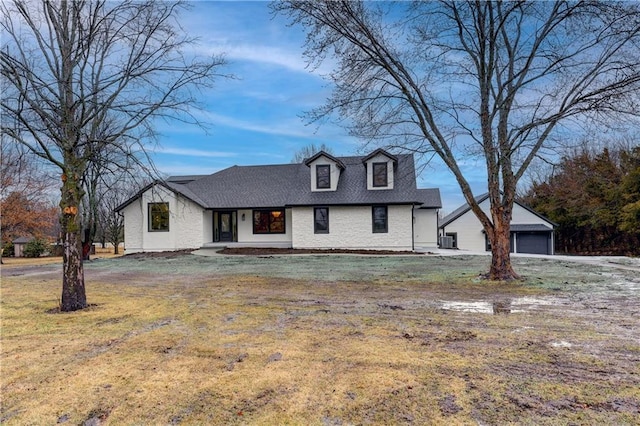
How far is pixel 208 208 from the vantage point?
2106 cm

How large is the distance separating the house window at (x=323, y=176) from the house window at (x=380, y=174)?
2633mm

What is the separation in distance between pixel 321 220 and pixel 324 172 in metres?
2.85

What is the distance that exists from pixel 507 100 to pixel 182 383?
10160 mm

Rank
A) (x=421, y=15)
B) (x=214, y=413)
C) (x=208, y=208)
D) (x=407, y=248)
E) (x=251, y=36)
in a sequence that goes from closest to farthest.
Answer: (x=214, y=413) → (x=251, y=36) → (x=421, y=15) → (x=407, y=248) → (x=208, y=208)

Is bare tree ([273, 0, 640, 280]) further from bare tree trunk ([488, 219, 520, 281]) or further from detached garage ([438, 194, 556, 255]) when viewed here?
detached garage ([438, 194, 556, 255])

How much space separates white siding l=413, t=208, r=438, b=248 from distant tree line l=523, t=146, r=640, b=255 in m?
9.61

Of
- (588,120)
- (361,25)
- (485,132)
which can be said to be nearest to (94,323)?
(361,25)

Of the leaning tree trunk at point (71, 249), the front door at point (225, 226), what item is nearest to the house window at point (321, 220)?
the front door at point (225, 226)

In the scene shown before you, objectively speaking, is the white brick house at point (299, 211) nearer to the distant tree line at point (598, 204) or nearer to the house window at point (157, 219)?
the house window at point (157, 219)

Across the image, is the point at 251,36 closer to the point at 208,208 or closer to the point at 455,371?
the point at 455,371

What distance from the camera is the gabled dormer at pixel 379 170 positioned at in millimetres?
20266

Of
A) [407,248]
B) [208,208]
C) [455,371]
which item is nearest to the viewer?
[455,371]

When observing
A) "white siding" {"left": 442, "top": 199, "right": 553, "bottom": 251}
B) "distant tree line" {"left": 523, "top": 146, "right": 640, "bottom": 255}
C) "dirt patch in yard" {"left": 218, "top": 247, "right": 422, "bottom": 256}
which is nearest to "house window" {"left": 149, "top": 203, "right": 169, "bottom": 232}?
"dirt patch in yard" {"left": 218, "top": 247, "right": 422, "bottom": 256}

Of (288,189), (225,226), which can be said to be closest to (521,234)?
(288,189)
